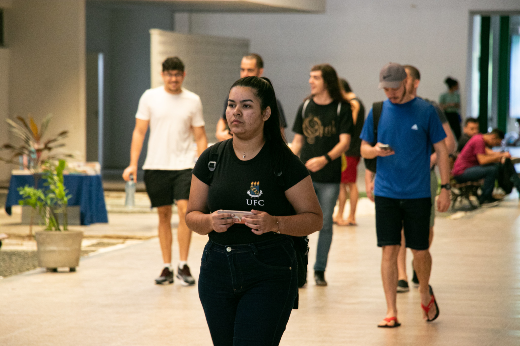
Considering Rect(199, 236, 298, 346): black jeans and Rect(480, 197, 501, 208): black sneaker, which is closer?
Rect(199, 236, 298, 346): black jeans

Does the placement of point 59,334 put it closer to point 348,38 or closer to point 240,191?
point 240,191

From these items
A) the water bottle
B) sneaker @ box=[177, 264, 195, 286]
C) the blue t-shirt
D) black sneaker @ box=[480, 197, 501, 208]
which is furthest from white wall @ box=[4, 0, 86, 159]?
the blue t-shirt

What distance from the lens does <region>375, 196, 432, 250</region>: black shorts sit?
4.68 metres

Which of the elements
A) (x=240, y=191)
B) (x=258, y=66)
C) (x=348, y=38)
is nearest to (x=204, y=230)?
(x=240, y=191)

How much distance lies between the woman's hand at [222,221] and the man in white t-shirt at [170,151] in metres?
3.40

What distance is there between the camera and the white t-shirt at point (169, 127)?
5977 millimetres

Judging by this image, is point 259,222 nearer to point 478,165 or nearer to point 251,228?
point 251,228

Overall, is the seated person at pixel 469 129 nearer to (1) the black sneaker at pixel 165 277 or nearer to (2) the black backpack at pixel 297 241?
(1) the black sneaker at pixel 165 277

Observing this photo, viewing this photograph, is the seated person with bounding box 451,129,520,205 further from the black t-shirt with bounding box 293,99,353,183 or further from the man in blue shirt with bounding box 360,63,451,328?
the man in blue shirt with bounding box 360,63,451,328

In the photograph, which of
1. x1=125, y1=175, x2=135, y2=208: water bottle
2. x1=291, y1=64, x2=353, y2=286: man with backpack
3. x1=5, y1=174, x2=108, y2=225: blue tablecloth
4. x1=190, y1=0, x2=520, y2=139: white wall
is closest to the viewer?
x1=291, y1=64, x2=353, y2=286: man with backpack

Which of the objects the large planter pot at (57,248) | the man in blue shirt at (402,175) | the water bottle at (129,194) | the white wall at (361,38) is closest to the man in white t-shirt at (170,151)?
the large planter pot at (57,248)

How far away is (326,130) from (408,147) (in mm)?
1343

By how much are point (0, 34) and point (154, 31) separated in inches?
109

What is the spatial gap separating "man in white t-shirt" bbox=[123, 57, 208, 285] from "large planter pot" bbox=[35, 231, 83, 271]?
83 cm
